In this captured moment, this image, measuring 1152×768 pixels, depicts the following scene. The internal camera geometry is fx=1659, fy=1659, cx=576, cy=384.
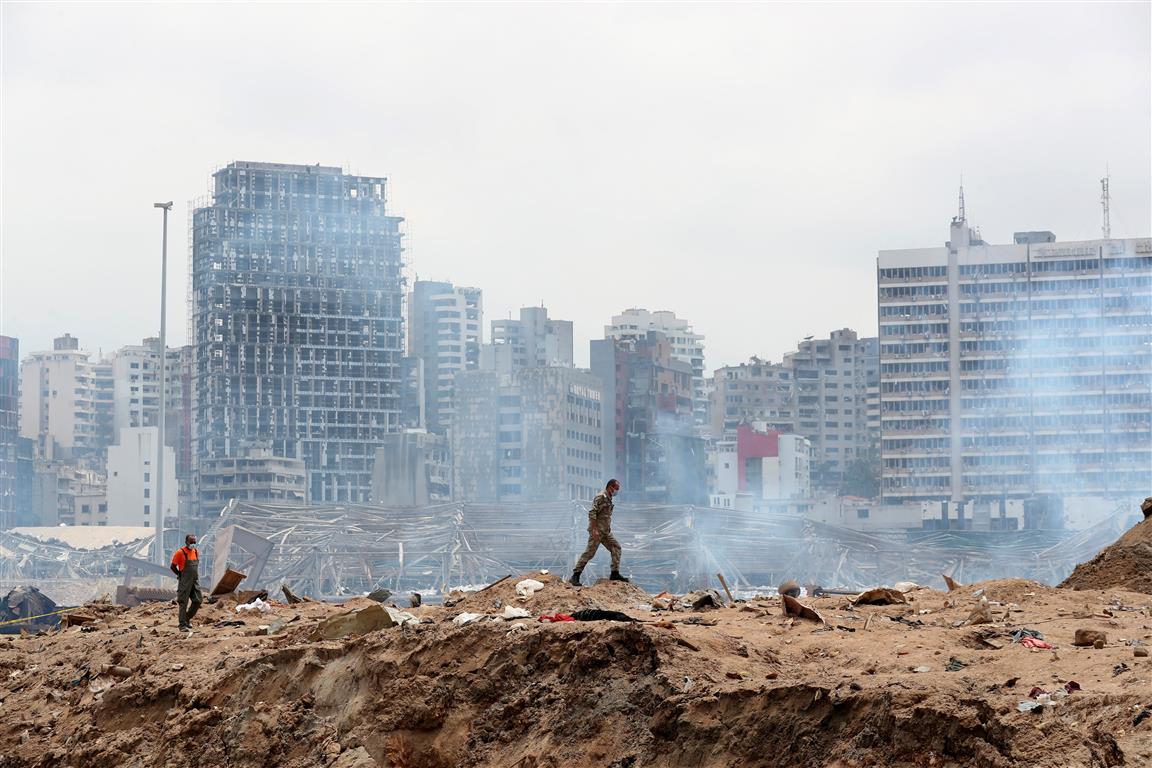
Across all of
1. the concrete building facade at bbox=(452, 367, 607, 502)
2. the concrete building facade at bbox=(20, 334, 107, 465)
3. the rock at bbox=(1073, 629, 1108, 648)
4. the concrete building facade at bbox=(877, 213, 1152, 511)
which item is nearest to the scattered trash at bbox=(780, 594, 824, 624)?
the rock at bbox=(1073, 629, 1108, 648)

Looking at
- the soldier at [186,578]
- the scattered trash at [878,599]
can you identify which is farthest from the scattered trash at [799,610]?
the soldier at [186,578]

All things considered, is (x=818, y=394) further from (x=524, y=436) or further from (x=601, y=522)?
(x=601, y=522)

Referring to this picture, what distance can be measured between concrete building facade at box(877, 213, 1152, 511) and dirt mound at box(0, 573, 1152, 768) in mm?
95457

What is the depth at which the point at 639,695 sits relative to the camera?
13523 millimetres

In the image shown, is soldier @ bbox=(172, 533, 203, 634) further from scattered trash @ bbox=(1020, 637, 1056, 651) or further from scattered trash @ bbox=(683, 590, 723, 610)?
scattered trash @ bbox=(1020, 637, 1056, 651)

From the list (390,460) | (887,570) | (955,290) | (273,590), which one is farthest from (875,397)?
(273,590)

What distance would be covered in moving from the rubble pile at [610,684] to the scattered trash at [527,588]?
7 centimetres

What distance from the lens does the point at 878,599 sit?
1850 centimetres

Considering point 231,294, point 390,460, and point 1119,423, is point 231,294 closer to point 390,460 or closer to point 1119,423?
point 390,460

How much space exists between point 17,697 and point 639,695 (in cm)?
897

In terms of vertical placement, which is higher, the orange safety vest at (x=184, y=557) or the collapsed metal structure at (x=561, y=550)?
the orange safety vest at (x=184, y=557)

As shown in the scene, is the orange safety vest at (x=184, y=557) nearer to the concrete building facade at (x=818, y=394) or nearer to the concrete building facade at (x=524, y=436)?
the concrete building facade at (x=524, y=436)

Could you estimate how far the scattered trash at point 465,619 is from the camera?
51.8 feet

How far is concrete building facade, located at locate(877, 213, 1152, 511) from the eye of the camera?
362 feet
